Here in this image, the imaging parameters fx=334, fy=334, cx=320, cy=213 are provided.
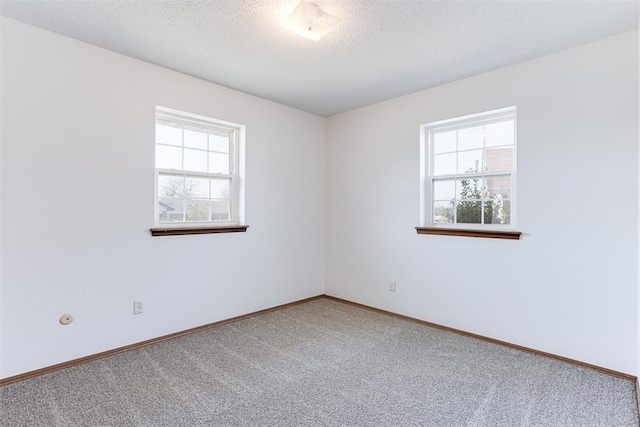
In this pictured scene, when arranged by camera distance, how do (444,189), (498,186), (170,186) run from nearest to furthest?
(498,186)
(170,186)
(444,189)

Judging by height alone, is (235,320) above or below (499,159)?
below

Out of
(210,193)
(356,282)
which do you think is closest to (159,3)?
(210,193)

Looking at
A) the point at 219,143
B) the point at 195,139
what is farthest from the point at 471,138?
the point at 195,139

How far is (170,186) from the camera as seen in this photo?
3186 millimetres

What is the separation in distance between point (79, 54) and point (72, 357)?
91.0 inches

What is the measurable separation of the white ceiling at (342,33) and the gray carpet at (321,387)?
245 cm

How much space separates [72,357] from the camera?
2525 mm

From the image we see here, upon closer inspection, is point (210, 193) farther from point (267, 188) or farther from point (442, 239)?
point (442, 239)

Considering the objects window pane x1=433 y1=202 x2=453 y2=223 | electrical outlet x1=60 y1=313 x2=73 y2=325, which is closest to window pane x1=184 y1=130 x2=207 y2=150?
electrical outlet x1=60 y1=313 x2=73 y2=325

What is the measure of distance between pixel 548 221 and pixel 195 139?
3.29 metres

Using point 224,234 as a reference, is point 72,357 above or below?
below

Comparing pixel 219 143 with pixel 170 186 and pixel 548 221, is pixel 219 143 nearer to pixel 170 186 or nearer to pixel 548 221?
pixel 170 186

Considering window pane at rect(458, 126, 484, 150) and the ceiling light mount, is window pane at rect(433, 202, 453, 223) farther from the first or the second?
the ceiling light mount

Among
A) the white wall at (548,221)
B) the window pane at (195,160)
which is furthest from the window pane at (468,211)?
the window pane at (195,160)
